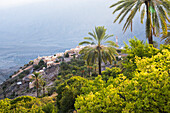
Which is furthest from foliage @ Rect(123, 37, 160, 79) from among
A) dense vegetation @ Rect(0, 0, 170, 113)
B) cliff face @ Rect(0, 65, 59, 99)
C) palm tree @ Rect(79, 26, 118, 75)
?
cliff face @ Rect(0, 65, 59, 99)

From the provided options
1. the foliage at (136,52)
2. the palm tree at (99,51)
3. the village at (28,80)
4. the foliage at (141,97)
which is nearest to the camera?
the foliage at (141,97)

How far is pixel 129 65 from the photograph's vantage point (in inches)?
402

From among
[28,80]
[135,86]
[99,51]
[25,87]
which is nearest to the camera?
[135,86]

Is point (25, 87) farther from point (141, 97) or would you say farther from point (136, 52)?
point (141, 97)

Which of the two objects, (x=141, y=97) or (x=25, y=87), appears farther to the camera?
(x=25, y=87)

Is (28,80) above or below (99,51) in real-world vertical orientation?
below

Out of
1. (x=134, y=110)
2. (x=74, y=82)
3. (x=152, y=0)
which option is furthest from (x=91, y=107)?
(x=74, y=82)

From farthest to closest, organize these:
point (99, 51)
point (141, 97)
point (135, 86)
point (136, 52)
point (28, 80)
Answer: point (28, 80)
point (99, 51)
point (136, 52)
point (135, 86)
point (141, 97)

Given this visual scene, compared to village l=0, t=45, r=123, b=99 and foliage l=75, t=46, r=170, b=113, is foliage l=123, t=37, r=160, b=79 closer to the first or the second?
foliage l=75, t=46, r=170, b=113

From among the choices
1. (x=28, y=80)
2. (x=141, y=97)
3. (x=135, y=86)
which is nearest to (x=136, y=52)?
(x=135, y=86)

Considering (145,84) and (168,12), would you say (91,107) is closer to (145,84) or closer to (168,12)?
(145,84)

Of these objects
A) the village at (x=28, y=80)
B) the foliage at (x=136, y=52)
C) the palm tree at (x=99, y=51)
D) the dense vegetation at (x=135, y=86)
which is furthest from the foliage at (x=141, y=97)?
the village at (x=28, y=80)

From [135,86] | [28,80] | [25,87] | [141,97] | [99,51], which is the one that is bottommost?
[25,87]

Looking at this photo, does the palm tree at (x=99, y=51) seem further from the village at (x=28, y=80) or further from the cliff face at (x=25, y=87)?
the cliff face at (x=25, y=87)
